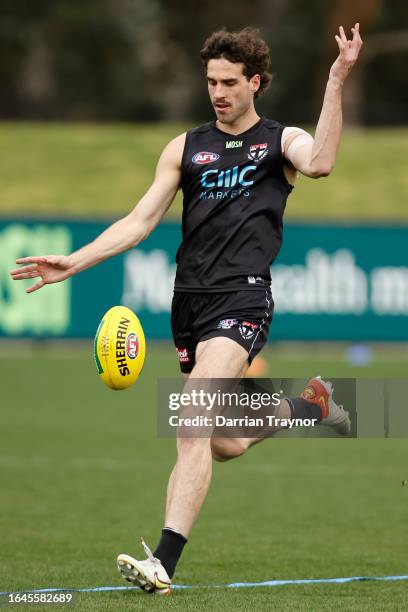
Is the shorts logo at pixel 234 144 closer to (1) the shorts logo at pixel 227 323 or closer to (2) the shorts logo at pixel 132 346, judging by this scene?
(1) the shorts logo at pixel 227 323

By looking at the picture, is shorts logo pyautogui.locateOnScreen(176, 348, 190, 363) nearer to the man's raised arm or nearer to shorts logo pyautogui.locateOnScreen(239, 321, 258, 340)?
shorts logo pyautogui.locateOnScreen(239, 321, 258, 340)

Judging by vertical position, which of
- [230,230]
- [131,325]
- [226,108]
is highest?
[226,108]

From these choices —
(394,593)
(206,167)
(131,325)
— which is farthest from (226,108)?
(394,593)

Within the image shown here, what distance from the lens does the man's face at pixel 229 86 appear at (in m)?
6.70

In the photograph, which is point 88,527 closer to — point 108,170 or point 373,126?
point 108,170

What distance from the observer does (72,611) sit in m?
5.85

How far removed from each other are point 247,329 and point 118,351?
2.18ft

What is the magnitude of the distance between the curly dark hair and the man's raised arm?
1.67 feet

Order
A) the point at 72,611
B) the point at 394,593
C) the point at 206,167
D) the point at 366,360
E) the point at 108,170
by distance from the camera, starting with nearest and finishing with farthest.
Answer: the point at 72,611 → the point at 394,593 → the point at 206,167 → the point at 366,360 → the point at 108,170

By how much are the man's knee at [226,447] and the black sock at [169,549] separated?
653mm

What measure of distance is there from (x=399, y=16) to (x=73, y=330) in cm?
3080

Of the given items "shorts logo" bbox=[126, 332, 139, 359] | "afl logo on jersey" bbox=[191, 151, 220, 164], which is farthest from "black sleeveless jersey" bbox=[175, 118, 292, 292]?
"shorts logo" bbox=[126, 332, 139, 359]

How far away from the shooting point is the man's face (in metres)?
6.70

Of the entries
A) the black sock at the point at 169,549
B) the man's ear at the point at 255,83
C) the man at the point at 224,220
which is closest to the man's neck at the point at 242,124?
the man at the point at 224,220
